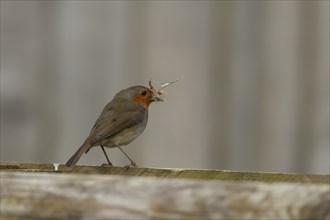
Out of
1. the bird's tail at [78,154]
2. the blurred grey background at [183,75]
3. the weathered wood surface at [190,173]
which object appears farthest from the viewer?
the blurred grey background at [183,75]

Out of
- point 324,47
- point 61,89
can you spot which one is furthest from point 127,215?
point 324,47

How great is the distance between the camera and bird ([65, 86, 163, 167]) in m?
4.50

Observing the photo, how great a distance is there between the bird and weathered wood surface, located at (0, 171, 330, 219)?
7.57ft

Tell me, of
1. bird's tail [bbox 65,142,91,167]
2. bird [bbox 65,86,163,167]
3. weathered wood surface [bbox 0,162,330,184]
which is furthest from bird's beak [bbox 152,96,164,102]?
weathered wood surface [bbox 0,162,330,184]

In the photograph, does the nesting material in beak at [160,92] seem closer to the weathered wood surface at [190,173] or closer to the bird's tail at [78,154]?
the bird's tail at [78,154]

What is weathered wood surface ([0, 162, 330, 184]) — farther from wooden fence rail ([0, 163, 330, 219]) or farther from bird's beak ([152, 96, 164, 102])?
bird's beak ([152, 96, 164, 102])

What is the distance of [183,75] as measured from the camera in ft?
15.6

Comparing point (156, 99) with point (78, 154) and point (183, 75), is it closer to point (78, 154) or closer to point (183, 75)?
point (183, 75)

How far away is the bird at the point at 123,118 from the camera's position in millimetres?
4500

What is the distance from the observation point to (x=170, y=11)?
15.8 ft

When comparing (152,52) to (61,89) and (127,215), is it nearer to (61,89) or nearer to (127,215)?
(61,89)

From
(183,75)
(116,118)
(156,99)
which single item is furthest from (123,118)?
(183,75)

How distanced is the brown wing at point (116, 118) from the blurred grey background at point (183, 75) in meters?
0.11

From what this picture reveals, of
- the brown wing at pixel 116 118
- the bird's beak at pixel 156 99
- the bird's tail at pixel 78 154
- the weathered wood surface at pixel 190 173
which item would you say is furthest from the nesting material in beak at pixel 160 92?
the weathered wood surface at pixel 190 173
